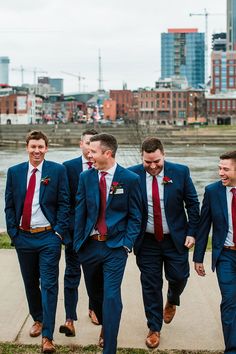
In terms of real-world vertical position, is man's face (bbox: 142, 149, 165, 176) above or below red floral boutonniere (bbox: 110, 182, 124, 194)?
above

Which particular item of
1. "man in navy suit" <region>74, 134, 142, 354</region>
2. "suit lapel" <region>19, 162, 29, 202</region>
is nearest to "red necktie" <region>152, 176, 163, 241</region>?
"man in navy suit" <region>74, 134, 142, 354</region>

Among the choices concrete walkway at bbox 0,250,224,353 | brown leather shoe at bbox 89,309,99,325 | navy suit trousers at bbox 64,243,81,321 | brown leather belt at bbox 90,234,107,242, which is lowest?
concrete walkway at bbox 0,250,224,353

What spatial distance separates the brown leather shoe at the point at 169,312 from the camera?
5734 mm

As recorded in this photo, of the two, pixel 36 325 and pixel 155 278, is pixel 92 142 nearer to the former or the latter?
pixel 155 278

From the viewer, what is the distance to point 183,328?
220 inches

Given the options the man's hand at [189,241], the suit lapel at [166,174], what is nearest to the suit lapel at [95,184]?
the suit lapel at [166,174]

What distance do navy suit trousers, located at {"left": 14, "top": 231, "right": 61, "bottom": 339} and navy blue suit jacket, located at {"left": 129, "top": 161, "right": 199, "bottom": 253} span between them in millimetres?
759

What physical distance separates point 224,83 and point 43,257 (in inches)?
7204

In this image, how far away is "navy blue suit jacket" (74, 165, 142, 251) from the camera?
15.9ft

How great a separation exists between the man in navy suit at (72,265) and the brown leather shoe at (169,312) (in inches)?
26.9

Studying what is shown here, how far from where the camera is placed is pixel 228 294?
4.76 m

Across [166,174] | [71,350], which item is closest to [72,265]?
[71,350]

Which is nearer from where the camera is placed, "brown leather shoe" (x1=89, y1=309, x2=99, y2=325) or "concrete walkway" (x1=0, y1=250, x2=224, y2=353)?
"concrete walkway" (x1=0, y1=250, x2=224, y2=353)

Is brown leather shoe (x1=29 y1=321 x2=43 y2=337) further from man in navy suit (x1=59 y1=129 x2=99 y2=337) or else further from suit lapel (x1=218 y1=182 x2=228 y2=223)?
suit lapel (x1=218 y1=182 x2=228 y2=223)
